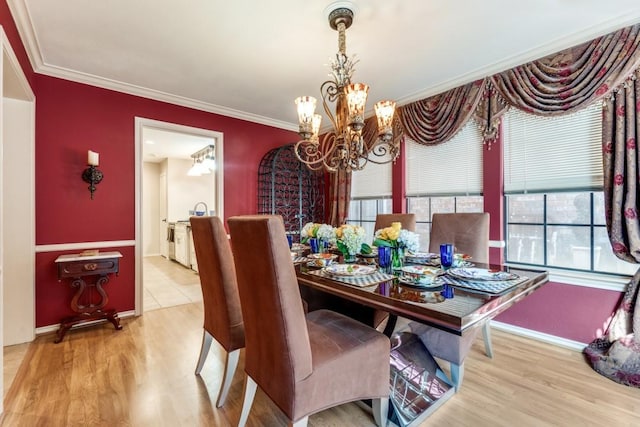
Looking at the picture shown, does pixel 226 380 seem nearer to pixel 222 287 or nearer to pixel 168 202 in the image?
pixel 222 287

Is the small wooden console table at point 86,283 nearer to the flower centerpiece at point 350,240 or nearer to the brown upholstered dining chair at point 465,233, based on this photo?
the flower centerpiece at point 350,240

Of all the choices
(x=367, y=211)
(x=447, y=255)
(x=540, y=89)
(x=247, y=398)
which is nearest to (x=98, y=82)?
(x=247, y=398)

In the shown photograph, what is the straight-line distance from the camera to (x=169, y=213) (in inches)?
255

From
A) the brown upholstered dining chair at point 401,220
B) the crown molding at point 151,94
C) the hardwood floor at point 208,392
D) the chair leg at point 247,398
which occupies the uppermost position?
the crown molding at point 151,94

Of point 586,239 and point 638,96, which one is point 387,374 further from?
point 638,96

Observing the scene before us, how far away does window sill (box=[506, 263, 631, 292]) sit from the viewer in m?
2.12

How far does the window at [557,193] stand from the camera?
7.38 feet

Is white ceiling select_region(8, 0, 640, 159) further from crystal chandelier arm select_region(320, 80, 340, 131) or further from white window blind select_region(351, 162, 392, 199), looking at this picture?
white window blind select_region(351, 162, 392, 199)

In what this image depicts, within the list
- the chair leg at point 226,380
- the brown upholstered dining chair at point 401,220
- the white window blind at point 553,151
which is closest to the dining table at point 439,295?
the chair leg at point 226,380

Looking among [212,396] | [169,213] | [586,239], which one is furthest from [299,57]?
[169,213]

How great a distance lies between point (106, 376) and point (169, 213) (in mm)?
5044

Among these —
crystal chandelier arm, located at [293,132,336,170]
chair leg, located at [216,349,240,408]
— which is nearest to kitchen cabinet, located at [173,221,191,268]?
crystal chandelier arm, located at [293,132,336,170]

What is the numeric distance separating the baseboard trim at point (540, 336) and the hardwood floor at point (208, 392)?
78 millimetres

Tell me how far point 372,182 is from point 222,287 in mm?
2891
